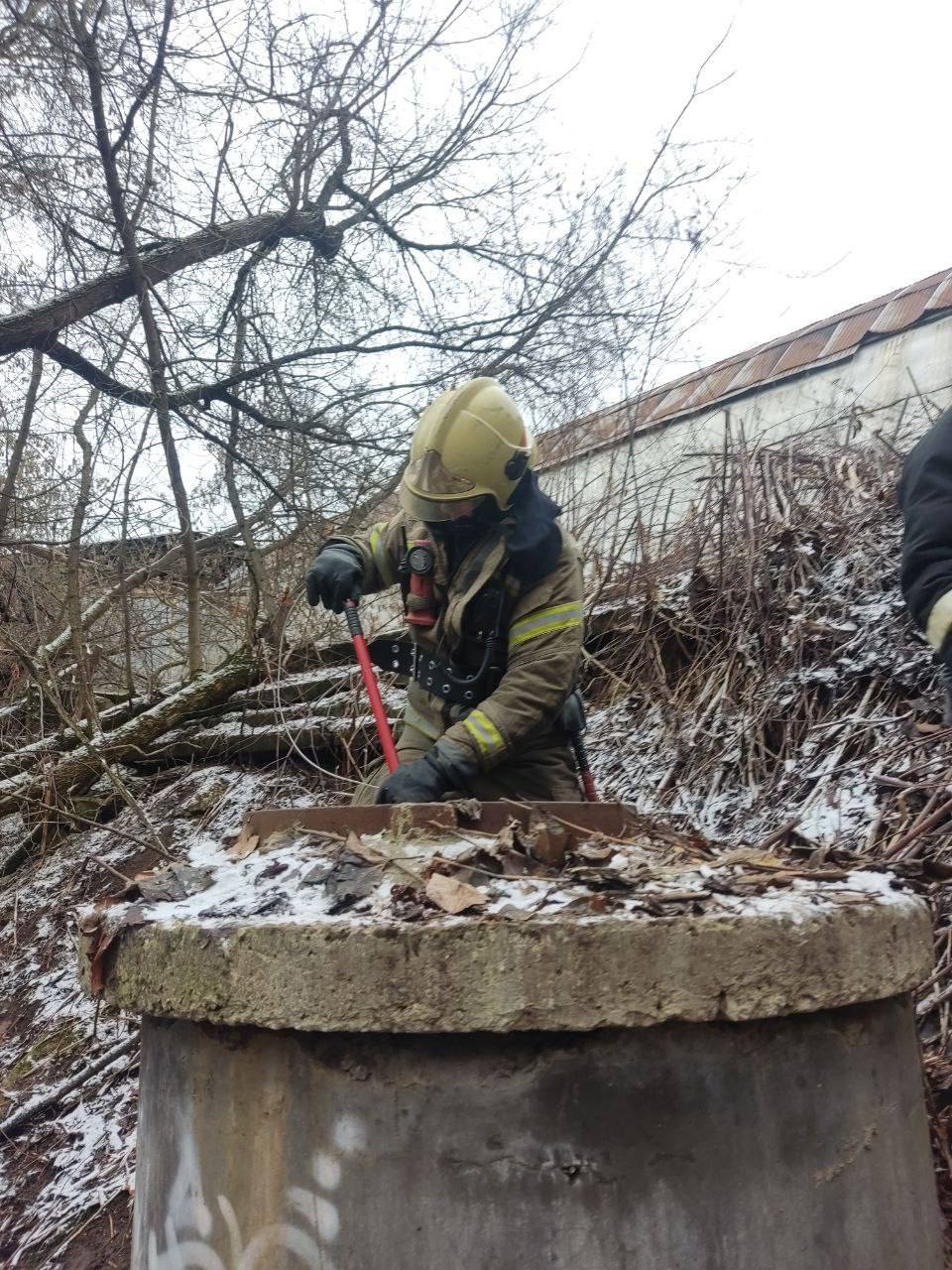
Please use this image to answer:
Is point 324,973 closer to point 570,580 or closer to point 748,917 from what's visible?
point 748,917

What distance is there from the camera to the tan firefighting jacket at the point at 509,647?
3.08m

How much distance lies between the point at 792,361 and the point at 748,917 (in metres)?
7.64

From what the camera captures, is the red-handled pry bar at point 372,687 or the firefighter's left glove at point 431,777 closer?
the firefighter's left glove at point 431,777

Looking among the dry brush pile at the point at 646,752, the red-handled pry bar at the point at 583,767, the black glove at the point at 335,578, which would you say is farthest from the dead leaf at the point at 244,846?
the red-handled pry bar at the point at 583,767

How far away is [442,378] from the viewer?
21.2 feet

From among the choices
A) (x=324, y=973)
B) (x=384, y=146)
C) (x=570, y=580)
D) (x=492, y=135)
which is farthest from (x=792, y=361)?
(x=324, y=973)

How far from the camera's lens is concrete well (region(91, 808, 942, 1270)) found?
1.74 metres

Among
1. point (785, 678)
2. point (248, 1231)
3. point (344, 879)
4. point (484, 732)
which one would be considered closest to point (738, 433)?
point (785, 678)

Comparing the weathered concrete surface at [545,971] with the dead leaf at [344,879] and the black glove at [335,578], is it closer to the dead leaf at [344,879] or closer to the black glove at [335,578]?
the dead leaf at [344,879]

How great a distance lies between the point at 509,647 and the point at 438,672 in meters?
0.30

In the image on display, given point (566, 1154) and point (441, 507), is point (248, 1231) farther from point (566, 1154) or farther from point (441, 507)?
point (441, 507)

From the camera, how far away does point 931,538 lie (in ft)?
8.98

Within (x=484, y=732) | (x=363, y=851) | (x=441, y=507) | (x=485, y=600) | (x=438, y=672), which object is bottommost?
(x=363, y=851)

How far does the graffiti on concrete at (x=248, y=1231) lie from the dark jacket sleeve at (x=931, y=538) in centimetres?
188
